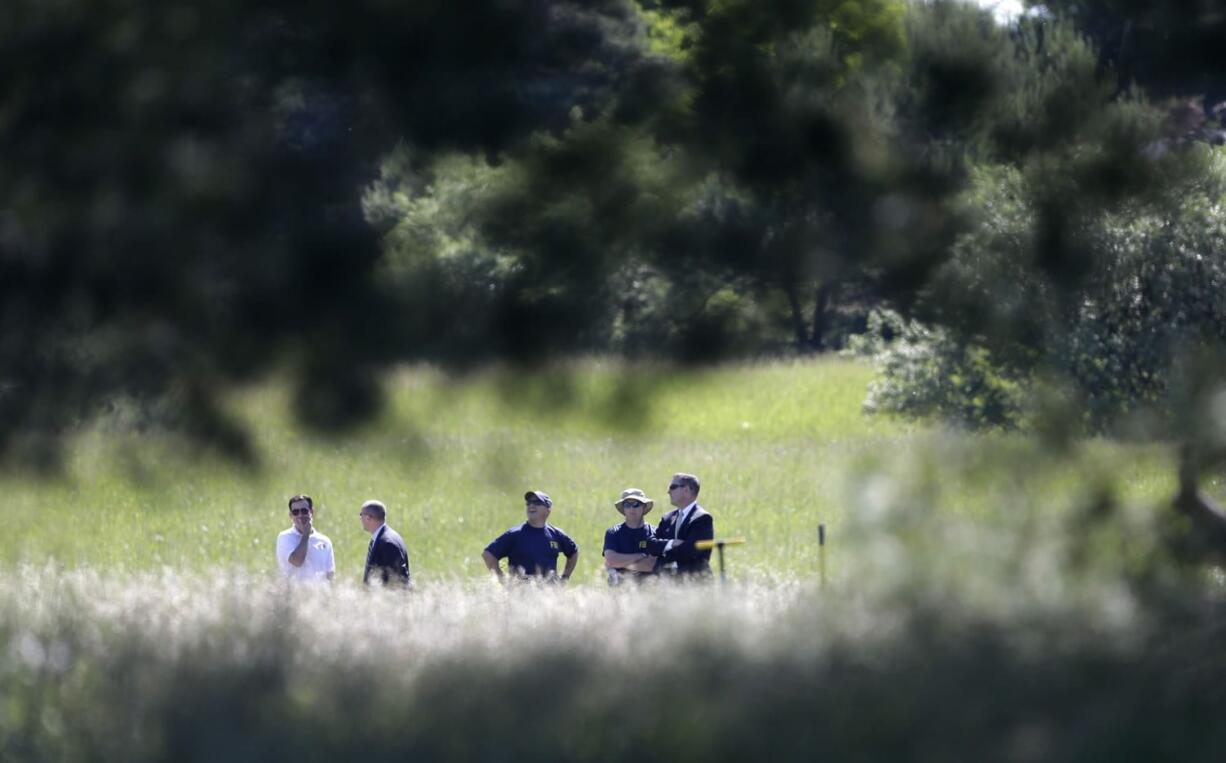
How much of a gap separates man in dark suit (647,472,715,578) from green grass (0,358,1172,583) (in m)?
0.52

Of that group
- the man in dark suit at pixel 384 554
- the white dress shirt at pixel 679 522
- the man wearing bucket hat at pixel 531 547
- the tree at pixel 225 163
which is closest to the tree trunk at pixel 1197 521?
the tree at pixel 225 163

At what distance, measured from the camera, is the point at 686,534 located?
1063cm

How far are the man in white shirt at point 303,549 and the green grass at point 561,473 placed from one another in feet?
1.48

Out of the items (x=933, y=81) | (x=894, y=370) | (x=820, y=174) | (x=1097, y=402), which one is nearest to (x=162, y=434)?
(x=820, y=174)

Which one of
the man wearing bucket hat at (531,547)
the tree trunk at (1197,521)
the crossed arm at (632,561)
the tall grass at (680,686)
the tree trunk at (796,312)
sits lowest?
the tall grass at (680,686)

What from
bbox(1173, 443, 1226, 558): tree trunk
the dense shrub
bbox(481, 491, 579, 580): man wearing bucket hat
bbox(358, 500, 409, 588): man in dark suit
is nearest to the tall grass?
bbox(1173, 443, 1226, 558): tree trunk

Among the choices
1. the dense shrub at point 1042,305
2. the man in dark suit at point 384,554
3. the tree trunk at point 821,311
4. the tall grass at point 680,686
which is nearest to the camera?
the tall grass at point 680,686

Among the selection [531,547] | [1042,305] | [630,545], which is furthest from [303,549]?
[1042,305]

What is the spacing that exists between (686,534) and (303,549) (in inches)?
107

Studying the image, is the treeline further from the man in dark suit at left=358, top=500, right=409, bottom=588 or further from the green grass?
the man in dark suit at left=358, top=500, right=409, bottom=588

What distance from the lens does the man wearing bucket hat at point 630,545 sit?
1104cm

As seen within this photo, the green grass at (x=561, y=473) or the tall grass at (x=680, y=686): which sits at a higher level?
the green grass at (x=561, y=473)

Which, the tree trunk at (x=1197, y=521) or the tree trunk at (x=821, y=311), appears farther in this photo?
the tree trunk at (x=821, y=311)

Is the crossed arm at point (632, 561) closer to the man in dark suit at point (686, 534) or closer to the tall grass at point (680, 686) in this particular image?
the man in dark suit at point (686, 534)
